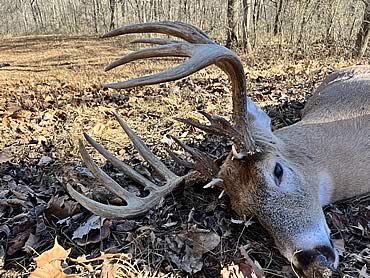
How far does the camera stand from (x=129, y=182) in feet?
11.3

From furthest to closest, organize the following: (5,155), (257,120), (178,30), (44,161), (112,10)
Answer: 1. (112,10)
2. (5,155)
3. (44,161)
4. (257,120)
5. (178,30)

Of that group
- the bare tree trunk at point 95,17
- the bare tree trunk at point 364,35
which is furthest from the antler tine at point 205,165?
the bare tree trunk at point 95,17

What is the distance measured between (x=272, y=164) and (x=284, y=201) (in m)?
0.25

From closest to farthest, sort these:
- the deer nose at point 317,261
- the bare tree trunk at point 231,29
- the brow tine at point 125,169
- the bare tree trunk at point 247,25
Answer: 1. the deer nose at point 317,261
2. the brow tine at point 125,169
3. the bare tree trunk at point 247,25
4. the bare tree trunk at point 231,29

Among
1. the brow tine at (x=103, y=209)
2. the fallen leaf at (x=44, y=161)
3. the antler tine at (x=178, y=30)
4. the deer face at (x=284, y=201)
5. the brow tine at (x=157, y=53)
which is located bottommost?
the fallen leaf at (x=44, y=161)

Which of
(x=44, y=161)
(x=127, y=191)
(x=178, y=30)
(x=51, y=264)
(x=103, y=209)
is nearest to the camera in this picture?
(x=51, y=264)

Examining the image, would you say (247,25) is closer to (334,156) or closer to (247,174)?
(334,156)

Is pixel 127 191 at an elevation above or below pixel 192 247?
above

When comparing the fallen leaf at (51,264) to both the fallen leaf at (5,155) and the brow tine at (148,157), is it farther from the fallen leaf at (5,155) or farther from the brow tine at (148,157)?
the fallen leaf at (5,155)

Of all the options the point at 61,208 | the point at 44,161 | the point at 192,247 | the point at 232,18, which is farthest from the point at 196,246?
the point at 232,18

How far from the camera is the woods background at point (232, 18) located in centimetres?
816

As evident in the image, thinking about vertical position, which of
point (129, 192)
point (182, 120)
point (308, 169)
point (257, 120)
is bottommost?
point (129, 192)

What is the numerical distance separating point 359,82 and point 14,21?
11.3 m

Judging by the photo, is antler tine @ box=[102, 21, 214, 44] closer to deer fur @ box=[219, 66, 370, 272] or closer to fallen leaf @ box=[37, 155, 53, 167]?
deer fur @ box=[219, 66, 370, 272]
